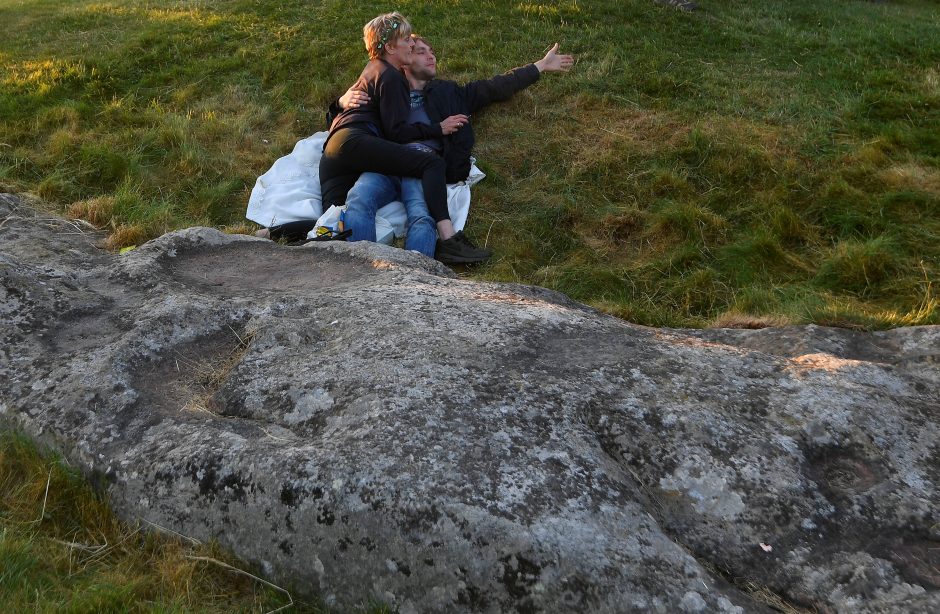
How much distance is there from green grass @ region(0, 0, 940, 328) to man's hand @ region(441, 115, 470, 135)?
469mm

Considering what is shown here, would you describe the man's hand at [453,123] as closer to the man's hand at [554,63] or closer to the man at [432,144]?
the man at [432,144]

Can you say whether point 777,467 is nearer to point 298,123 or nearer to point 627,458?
point 627,458

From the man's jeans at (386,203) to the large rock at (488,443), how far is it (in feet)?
7.65

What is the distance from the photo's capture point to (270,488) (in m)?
2.64

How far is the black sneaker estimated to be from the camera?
251 inches

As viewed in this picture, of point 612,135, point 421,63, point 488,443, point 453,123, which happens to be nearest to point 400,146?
point 453,123

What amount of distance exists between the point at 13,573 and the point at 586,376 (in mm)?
2151

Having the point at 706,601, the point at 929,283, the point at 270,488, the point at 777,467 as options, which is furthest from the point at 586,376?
the point at 929,283

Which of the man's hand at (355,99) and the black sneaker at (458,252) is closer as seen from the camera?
the black sneaker at (458,252)

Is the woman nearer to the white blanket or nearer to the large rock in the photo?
the white blanket

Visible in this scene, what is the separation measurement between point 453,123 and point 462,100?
2.25 feet

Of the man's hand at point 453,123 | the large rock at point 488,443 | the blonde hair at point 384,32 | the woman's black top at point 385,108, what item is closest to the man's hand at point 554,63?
the man's hand at point 453,123

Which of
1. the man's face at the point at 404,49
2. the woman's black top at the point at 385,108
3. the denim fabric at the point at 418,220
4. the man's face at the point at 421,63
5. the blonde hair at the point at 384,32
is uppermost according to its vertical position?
the blonde hair at the point at 384,32

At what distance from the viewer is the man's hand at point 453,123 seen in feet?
24.2
